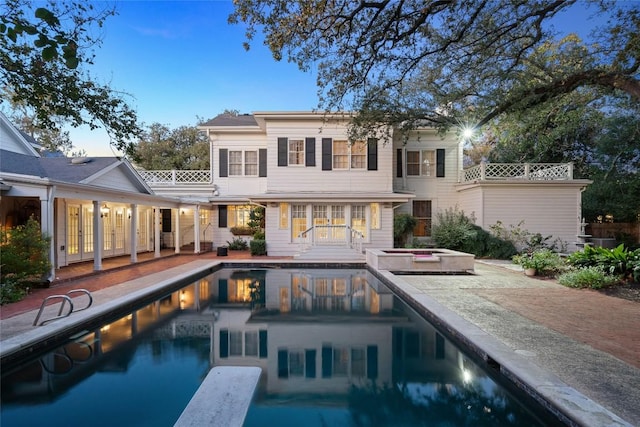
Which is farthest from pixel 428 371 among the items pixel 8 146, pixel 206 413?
pixel 8 146

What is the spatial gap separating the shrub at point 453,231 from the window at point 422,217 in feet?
2.34

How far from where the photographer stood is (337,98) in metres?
8.42

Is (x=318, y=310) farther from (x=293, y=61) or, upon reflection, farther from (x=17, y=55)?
(x=17, y=55)

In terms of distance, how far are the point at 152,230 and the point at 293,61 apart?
43.2 ft

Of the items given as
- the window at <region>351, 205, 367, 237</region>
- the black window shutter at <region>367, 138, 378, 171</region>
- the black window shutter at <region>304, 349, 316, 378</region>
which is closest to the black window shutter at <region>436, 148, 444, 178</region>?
the black window shutter at <region>367, 138, 378, 171</region>

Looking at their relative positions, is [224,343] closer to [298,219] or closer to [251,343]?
[251,343]

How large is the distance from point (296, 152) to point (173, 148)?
14.1 metres

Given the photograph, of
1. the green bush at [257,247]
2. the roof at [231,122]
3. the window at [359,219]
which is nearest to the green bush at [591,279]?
the window at [359,219]

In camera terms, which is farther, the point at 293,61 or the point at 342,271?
the point at 342,271

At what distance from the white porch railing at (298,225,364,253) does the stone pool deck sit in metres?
5.15

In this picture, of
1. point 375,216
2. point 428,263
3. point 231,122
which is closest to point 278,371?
point 428,263

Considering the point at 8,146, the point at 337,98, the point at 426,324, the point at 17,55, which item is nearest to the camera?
the point at 17,55

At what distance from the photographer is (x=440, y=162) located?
16.8 metres

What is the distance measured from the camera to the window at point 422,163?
17.0 m
